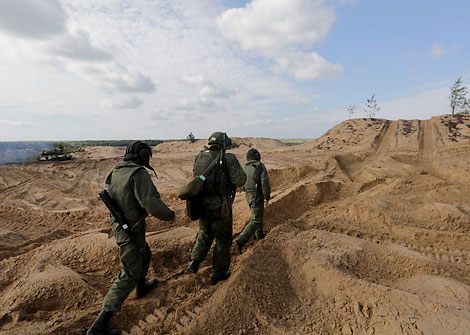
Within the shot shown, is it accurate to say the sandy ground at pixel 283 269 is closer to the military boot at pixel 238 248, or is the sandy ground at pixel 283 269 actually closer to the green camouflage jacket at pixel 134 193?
the military boot at pixel 238 248

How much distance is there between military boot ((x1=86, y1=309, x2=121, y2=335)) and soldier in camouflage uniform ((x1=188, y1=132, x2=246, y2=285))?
1159 millimetres

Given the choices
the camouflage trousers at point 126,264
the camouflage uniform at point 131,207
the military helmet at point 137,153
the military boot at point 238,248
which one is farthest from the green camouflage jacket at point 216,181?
the military boot at point 238,248

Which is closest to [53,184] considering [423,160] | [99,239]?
[99,239]

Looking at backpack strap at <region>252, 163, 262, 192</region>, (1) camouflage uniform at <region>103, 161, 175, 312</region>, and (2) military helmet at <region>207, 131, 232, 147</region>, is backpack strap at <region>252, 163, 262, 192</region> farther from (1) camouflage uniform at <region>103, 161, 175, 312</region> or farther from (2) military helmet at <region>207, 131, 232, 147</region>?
(1) camouflage uniform at <region>103, 161, 175, 312</region>

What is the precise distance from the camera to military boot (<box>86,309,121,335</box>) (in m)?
2.18

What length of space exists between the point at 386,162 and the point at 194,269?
10.3 m

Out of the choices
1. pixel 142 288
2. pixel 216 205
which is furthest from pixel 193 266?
pixel 216 205

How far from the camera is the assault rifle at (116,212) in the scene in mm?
2475

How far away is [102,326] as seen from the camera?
7.27 ft

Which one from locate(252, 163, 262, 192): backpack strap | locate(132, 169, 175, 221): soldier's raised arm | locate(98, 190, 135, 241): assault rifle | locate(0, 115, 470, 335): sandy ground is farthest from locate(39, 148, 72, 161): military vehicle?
locate(132, 169, 175, 221): soldier's raised arm

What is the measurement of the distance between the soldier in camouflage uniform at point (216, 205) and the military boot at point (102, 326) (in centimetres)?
116

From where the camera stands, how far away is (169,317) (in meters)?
2.47

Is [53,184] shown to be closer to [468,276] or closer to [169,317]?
[169,317]

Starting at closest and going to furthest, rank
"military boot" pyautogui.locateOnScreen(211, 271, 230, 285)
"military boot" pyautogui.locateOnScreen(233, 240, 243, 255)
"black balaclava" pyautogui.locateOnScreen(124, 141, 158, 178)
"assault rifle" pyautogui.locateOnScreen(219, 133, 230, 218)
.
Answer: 1. "black balaclava" pyautogui.locateOnScreen(124, 141, 158, 178)
2. "assault rifle" pyautogui.locateOnScreen(219, 133, 230, 218)
3. "military boot" pyautogui.locateOnScreen(211, 271, 230, 285)
4. "military boot" pyautogui.locateOnScreen(233, 240, 243, 255)
